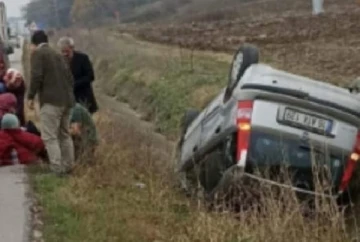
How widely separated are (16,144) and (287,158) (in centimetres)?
394

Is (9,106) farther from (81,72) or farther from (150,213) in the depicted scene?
(150,213)

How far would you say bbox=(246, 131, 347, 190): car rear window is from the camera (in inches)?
395

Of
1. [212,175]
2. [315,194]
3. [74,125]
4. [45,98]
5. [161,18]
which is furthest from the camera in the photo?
[161,18]

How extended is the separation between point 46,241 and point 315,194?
2.61 m

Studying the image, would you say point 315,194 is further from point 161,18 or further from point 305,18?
point 161,18

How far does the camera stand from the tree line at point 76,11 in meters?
106

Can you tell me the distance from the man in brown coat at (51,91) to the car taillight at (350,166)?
322 cm

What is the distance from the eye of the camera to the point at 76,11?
4218 inches

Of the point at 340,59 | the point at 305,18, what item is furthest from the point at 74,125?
the point at 305,18

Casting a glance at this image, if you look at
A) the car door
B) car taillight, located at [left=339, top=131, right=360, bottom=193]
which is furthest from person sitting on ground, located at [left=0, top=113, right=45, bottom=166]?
car taillight, located at [left=339, top=131, right=360, bottom=193]

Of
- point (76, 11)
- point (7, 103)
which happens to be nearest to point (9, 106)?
point (7, 103)

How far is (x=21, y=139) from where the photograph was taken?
12531mm

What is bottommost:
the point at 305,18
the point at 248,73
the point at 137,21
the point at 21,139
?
the point at 137,21

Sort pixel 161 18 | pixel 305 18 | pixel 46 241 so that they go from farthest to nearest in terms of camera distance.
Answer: pixel 161 18 < pixel 305 18 < pixel 46 241
